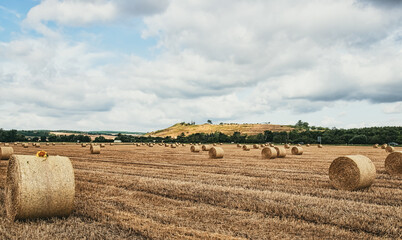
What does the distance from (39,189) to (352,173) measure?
408 inches

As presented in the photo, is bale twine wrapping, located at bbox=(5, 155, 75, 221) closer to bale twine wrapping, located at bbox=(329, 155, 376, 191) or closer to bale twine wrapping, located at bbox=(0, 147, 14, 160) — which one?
bale twine wrapping, located at bbox=(329, 155, 376, 191)

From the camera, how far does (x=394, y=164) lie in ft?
51.0

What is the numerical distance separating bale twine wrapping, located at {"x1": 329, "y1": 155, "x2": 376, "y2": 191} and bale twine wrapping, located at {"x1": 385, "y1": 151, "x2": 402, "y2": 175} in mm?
4003

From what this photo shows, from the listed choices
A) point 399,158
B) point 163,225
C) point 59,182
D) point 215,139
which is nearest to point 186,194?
point 163,225

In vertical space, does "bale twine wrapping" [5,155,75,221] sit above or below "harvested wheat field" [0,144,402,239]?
above

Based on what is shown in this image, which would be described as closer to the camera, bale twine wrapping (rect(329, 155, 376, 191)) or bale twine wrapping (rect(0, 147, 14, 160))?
bale twine wrapping (rect(329, 155, 376, 191))

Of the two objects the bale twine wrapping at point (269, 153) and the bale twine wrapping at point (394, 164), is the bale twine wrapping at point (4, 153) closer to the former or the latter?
the bale twine wrapping at point (269, 153)

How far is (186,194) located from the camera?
9.95 meters

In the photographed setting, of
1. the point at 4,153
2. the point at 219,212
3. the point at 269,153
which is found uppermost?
the point at 4,153

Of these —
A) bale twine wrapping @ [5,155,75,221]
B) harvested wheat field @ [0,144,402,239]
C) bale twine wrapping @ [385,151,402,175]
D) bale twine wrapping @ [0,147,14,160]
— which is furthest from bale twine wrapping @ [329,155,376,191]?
bale twine wrapping @ [0,147,14,160]

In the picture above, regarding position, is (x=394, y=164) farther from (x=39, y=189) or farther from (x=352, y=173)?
(x=39, y=189)

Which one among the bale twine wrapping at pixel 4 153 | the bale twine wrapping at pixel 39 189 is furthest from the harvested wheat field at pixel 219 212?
the bale twine wrapping at pixel 4 153

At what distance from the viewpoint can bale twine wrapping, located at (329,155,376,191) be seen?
11578 mm

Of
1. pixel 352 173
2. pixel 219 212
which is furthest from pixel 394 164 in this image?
pixel 219 212
